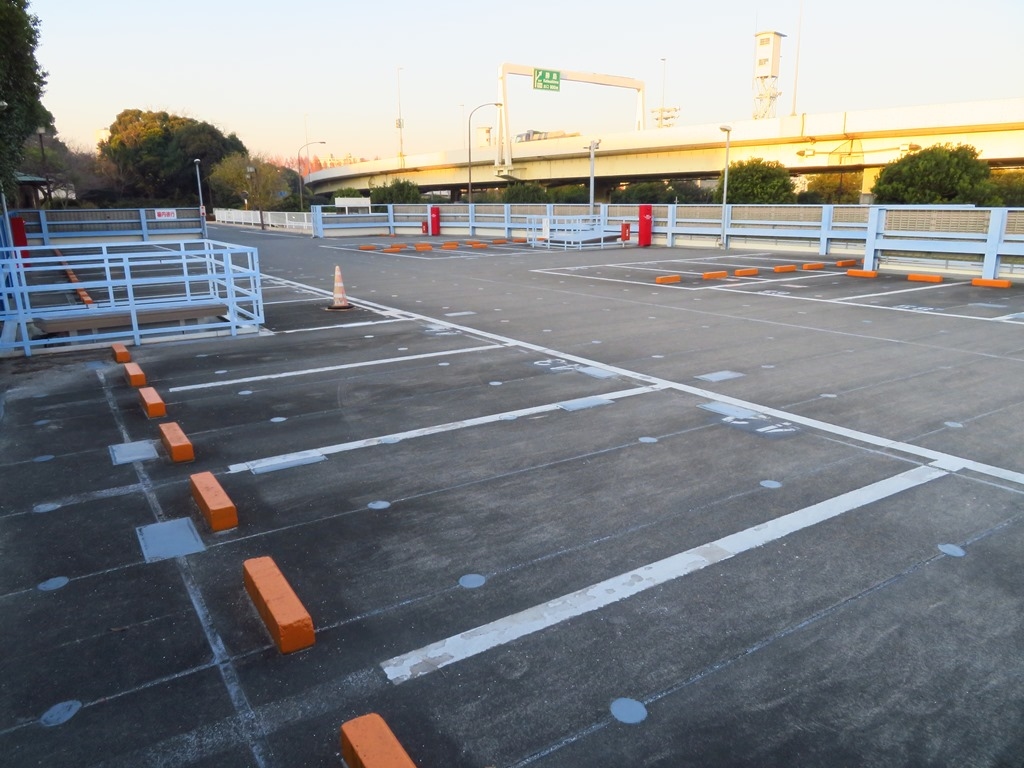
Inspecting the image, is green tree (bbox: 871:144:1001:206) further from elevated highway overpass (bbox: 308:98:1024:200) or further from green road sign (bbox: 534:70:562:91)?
green road sign (bbox: 534:70:562:91)

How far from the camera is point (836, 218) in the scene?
2505cm

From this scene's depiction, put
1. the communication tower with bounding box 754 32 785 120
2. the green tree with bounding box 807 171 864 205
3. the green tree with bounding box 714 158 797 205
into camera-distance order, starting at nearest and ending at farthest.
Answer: the green tree with bounding box 714 158 797 205 → the green tree with bounding box 807 171 864 205 → the communication tower with bounding box 754 32 785 120

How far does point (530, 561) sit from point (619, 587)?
24.0 inches

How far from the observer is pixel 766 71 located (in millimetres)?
62656

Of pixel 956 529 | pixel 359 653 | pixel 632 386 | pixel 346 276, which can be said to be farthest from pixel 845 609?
pixel 346 276

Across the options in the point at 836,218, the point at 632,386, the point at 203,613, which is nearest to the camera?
the point at 203,613

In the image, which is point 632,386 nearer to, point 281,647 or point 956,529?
point 956,529

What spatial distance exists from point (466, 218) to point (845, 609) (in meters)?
38.3

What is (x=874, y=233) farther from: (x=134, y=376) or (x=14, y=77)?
(x=14, y=77)

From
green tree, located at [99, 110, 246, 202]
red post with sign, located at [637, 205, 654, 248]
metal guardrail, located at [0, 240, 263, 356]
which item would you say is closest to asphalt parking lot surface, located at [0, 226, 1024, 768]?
metal guardrail, located at [0, 240, 263, 356]

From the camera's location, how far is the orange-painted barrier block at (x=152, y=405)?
7.61 metres

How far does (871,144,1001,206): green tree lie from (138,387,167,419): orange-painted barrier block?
3154 centimetres

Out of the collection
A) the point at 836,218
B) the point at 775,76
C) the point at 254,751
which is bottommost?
the point at 254,751

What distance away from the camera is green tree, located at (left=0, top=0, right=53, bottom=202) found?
1435cm
